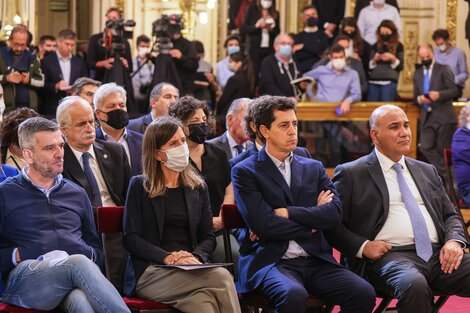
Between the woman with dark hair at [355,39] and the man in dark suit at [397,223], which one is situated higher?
the woman with dark hair at [355,39]

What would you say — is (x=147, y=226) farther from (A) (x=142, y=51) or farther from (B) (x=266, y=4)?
(B) (x=266, y=4)

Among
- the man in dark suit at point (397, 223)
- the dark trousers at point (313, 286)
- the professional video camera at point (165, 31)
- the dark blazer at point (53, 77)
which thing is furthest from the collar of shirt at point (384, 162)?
the professional video camera at point (165, 31)

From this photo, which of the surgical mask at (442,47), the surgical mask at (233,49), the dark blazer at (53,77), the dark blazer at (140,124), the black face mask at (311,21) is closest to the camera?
the dark blazer at (140,124)

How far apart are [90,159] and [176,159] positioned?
975mm

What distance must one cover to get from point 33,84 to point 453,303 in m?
5.72

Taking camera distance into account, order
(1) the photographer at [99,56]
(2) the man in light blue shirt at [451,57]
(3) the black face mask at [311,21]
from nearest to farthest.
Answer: (1) the photographer at [99,56]
(2) the man in light blue shirt at [451,57]
(3) the black face mask at [311,21]

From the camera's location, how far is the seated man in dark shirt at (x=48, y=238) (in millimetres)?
5957

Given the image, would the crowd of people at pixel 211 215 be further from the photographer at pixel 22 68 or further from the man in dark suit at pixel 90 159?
the photographer at pixel 22 68

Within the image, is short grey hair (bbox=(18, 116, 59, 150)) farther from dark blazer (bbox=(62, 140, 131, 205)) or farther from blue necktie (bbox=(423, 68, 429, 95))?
blue necktie (bbox=(423, 68, 429, 95))

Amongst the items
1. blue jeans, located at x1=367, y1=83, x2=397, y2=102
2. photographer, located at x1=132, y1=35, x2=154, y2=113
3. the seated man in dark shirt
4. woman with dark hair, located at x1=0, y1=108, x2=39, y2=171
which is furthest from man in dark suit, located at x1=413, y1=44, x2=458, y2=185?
the seated man in dark shirt

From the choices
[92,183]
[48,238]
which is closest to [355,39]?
[92,183]

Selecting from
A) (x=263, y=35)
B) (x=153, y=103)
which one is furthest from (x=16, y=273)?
(x=263, y=35)

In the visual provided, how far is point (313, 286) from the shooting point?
656 centimetres

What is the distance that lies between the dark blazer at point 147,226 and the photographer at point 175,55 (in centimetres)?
633
